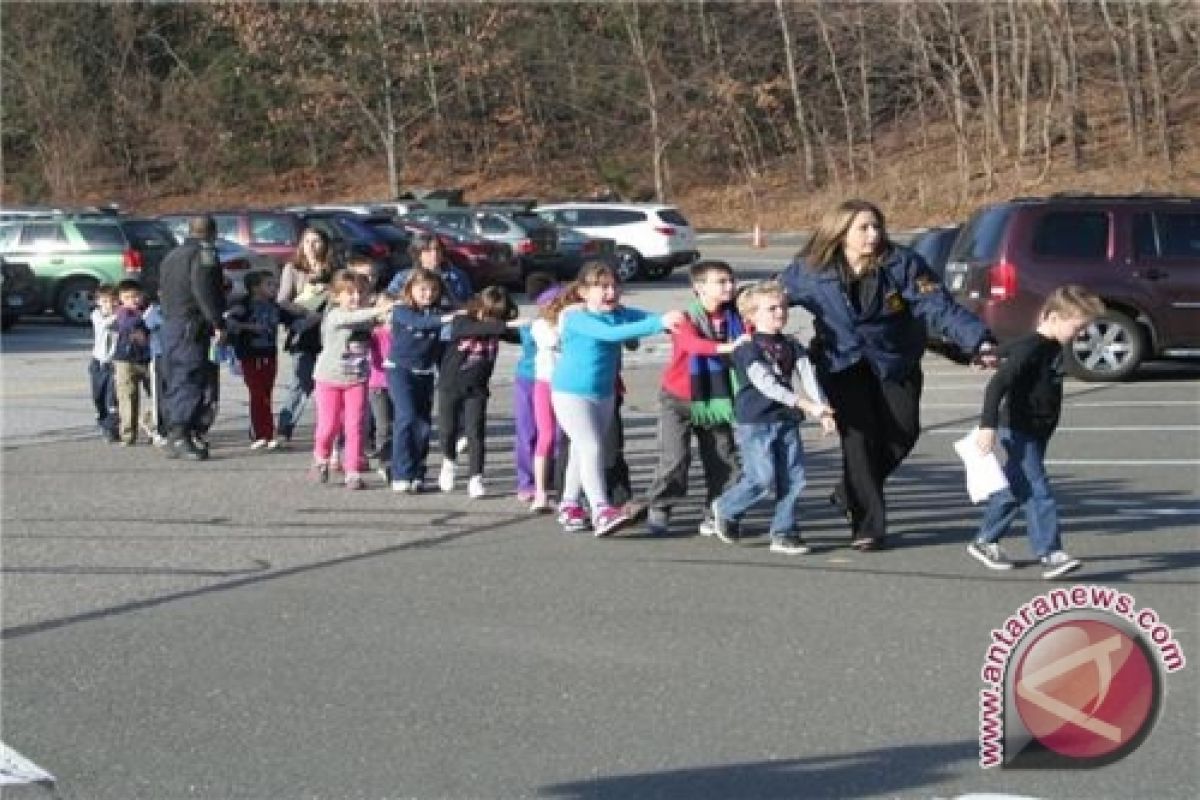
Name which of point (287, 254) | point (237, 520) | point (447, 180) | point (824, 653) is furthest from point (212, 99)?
point (824, 653)

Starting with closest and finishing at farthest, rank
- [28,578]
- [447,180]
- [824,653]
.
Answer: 1. [824,653]
2. [28,578]
3. [447,180]

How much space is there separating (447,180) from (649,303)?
30119 mm

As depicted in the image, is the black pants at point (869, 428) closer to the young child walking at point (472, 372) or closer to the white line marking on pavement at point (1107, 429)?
the young child walking at point (472, 372)

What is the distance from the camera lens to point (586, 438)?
11.3 m

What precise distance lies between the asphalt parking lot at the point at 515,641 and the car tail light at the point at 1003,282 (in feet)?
17.8

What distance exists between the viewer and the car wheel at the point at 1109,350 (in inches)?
774

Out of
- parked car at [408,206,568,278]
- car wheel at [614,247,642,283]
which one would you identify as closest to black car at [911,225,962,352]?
parked car at [408,206,568,278]

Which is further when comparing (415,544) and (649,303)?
(649,303)

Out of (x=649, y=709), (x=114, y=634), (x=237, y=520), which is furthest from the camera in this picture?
(x=237, y=520)

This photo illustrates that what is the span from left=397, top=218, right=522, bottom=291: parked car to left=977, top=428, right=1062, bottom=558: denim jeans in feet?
85.8

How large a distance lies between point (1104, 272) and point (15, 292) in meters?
16.1

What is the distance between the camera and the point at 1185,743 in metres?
6.79

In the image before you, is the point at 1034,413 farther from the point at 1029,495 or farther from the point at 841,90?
the point at 841,90

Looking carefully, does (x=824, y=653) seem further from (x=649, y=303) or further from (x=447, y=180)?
(x=447, y=180)
